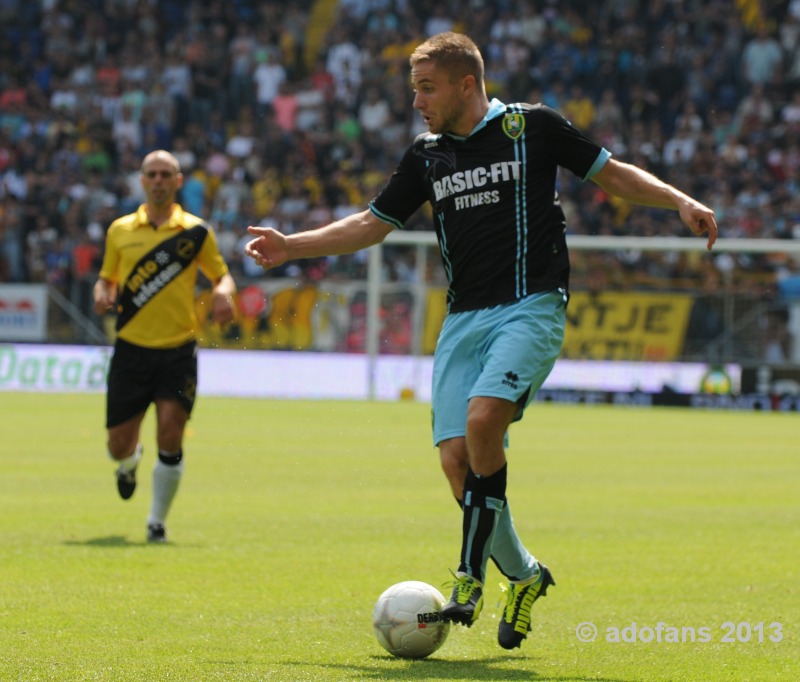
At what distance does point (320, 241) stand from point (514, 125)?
39.5 inches

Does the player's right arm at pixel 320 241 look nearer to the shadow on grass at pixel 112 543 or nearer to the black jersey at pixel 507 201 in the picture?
the black jersey at pixel 507 201

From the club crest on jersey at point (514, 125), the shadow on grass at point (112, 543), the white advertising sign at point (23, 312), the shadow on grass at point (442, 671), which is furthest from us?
the white advertising sign at point (23, 312)

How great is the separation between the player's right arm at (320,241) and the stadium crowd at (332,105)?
20496mm

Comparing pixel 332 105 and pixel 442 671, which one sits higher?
pixel 332 105

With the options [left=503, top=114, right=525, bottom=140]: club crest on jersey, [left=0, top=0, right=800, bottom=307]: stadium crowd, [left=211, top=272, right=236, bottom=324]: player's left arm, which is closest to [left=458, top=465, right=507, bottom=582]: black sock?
[left=503, top=114, right=525, bottom=140]: club crest on jersey

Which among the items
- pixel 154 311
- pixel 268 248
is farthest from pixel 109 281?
pixel 268 248

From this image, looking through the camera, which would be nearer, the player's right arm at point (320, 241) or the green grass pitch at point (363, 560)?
the green grass pitch at point (363, 560)

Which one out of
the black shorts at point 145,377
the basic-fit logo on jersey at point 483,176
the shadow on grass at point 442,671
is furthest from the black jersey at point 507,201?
the black shorts at point 145,377

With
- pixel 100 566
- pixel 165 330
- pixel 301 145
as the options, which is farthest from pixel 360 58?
pixel 100 566

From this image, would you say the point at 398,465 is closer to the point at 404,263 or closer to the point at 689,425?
the point at 689,425

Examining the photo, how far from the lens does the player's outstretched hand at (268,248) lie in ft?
20.8

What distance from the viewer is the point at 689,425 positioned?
22.0 m

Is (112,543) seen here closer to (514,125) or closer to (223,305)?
(223,305)

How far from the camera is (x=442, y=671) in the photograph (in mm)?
5555
